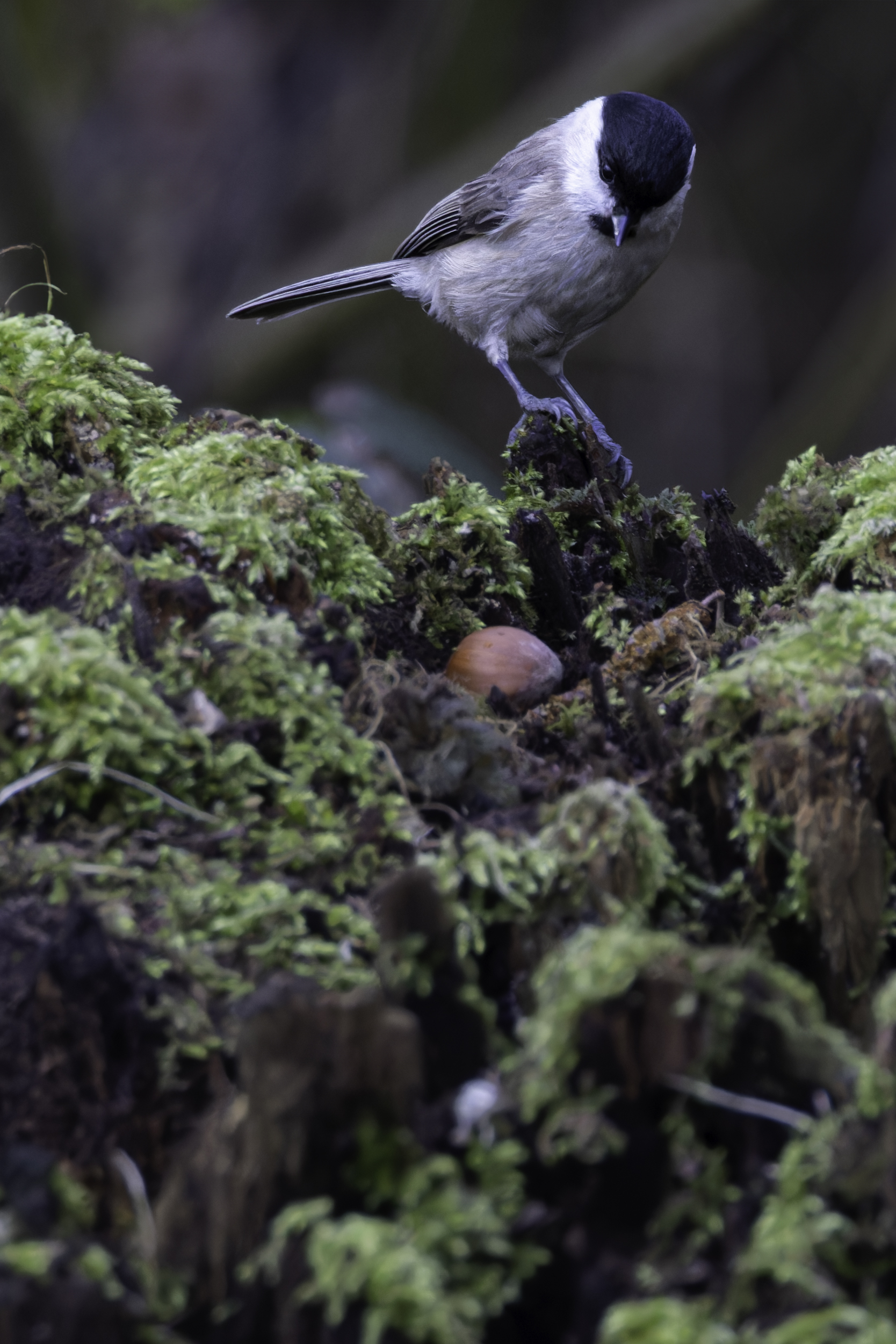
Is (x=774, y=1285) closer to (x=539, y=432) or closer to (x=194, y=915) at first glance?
(x=194, y=915)

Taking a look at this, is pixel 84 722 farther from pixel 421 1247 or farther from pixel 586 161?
pixel 586 161

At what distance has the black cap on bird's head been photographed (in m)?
3.43

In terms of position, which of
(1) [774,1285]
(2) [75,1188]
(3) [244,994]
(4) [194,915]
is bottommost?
(1) [774,1285]

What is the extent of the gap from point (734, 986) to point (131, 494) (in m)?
1.35

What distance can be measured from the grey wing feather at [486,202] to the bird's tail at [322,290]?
198 millimetres

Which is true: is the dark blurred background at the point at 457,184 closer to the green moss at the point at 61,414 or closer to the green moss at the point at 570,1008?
the green moss at the point at 61,414

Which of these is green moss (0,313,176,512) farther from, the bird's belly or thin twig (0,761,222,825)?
the bird's belly

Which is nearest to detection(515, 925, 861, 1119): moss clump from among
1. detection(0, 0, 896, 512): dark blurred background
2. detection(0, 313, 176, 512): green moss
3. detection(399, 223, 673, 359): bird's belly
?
detection(0, 313, 176, 512): green moss

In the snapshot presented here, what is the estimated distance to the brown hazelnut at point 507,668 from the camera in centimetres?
182

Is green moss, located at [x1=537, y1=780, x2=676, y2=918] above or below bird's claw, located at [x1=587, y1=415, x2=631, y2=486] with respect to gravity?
below

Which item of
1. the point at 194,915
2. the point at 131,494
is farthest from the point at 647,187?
the point at 194,915

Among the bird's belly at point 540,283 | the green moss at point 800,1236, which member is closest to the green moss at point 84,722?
the green moss at point 800,1236

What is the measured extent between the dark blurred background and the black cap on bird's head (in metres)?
2.65

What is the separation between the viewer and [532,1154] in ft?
3.01
